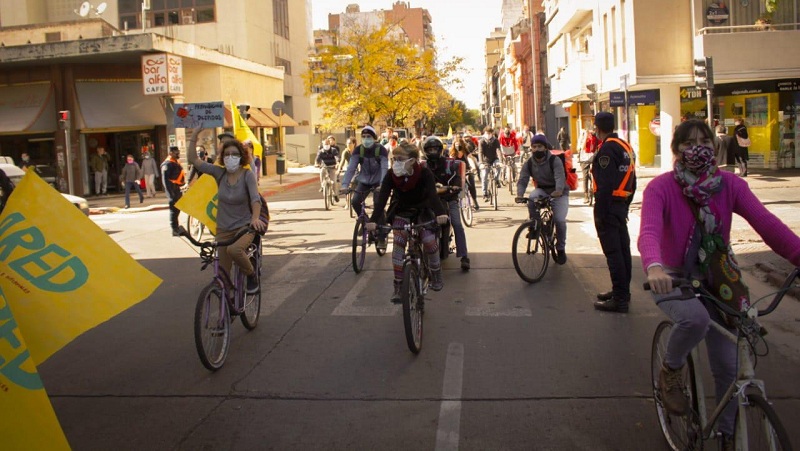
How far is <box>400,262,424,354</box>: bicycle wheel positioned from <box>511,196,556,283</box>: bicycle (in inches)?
114

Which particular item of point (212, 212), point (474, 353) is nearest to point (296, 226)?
point (212, 212)

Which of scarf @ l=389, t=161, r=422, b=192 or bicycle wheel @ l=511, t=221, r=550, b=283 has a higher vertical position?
scarf @ l=389, t=161, r=422, b=192

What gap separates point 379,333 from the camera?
25.4ft

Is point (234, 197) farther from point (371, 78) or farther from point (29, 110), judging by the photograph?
point (371, 78)

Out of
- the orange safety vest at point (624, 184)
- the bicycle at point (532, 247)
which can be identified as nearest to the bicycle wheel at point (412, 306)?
the orange safety vest at point (624, 184)

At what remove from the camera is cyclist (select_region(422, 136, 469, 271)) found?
10898mm

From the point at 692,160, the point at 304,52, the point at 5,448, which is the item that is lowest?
the point at 5,448

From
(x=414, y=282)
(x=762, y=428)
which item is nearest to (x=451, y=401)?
(x=414, y=282)

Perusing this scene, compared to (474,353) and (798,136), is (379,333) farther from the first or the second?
(798,136)

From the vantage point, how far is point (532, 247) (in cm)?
1010

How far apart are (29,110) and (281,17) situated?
28.0 meters

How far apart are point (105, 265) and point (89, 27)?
37065 mm

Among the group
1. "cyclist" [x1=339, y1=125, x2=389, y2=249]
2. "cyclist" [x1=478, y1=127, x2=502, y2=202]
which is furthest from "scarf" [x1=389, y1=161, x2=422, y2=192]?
"cyclist" [x1=478, y1=127, x2=502, y2=202]

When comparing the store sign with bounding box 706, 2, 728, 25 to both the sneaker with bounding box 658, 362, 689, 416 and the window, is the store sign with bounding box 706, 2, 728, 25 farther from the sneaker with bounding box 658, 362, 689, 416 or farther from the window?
the window
